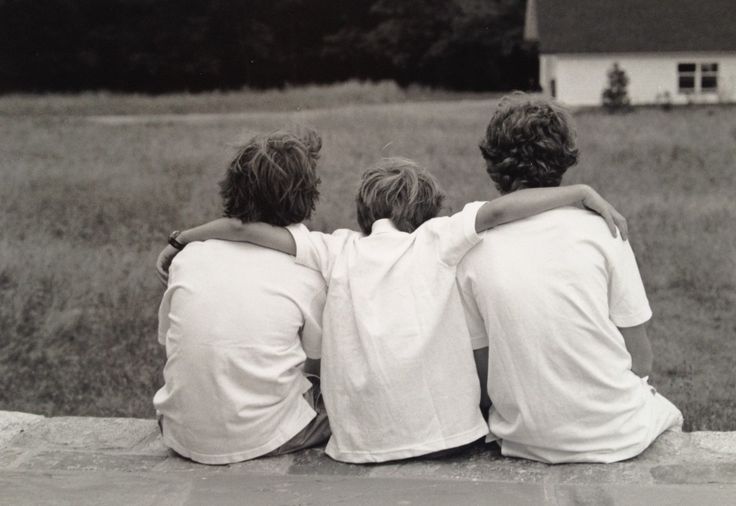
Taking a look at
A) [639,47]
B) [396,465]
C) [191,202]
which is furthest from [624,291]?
[639,47]

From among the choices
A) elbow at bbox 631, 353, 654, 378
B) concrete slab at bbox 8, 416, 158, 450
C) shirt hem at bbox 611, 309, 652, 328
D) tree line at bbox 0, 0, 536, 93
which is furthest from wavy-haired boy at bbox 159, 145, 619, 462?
tree line at bbox 0, 0, 536, 93

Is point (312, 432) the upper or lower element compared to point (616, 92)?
lower

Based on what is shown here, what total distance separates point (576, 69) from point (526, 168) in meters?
4.20

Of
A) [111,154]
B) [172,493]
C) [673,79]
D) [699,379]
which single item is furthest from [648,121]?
[172,493]

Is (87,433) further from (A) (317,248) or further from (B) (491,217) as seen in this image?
(B) (491,217)

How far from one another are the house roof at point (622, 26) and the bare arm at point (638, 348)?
4.08 metres

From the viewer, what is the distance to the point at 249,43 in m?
6.17

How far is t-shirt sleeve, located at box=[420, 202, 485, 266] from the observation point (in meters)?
2.20

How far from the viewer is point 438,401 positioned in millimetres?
2236

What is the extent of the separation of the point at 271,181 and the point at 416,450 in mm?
695

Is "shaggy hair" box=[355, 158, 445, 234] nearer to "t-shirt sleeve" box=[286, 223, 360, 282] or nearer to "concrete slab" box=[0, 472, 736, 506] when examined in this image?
"t-shirt sleeve" box=[286, 223, 360, 282]

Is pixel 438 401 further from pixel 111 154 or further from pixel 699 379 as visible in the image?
pixel 111 154

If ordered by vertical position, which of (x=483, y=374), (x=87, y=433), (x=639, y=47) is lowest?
(x=87, y=433)

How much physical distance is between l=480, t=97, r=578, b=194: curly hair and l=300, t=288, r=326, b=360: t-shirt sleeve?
509 mm
